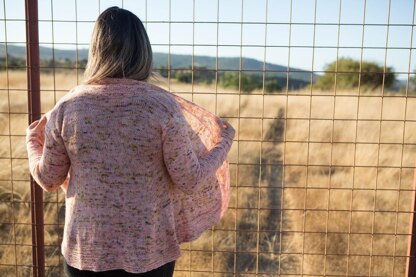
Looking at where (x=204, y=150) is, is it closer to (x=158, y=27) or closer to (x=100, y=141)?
(x=100, y=141)

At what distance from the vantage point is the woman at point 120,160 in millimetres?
1582

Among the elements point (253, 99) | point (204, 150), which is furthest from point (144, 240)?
point (253, 99)

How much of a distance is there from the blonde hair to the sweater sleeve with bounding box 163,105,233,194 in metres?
0.23

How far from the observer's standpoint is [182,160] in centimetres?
161

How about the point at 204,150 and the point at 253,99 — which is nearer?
the point at 204,150

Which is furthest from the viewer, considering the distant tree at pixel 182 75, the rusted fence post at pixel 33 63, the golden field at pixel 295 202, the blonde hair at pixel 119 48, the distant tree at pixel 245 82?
the distant tree at pixel 245 82

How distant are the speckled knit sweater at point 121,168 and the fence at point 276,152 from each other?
0.25m

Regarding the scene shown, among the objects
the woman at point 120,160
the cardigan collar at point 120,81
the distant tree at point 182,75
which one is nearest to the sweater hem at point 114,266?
the woman at point 120,160

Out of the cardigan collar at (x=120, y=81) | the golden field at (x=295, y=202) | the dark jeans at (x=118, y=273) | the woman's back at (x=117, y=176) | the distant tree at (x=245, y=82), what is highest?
the cardigan collar at (x=120, y=81)

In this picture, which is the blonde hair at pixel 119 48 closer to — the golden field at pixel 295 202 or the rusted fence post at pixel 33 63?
the golden field at pixel 295 202

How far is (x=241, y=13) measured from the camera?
2.67 meters

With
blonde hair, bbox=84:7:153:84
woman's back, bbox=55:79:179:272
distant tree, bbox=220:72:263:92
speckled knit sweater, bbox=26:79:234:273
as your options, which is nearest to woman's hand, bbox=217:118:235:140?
speckled knit sweater, bbox=26:79:234:273

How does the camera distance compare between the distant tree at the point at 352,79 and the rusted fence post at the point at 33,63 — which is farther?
the distant tree at the point at 352,79

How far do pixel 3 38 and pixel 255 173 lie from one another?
259 inches
